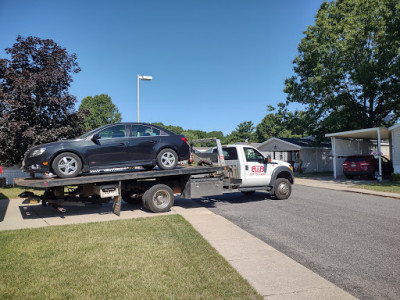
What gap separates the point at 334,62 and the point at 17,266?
24227 millimetres

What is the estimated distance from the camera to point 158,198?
8898 mm

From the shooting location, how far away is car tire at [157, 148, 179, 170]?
859cm

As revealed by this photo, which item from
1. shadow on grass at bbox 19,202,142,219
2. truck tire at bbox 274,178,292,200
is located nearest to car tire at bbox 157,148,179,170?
shadow on grass at bbox 19,202,142,219

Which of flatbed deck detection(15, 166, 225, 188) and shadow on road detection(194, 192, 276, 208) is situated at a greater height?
flatbed deck detection(15, 166, 225, 188)

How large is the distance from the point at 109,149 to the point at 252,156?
16.8 feet

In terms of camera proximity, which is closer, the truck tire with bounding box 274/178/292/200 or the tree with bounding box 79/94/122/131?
the truck tire with bounding box 274/178/292/200

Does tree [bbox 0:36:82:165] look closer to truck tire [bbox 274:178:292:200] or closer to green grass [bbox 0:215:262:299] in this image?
green grass [bbox 0:215:262:299]

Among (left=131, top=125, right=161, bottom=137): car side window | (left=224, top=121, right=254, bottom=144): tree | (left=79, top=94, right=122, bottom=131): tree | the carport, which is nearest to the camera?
(left=131, top=125, right=161, bottom=137): car side window

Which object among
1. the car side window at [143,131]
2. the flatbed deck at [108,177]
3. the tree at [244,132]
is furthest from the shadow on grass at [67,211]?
the tree at [244,132]

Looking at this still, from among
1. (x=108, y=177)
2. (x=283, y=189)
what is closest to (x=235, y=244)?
(x=108, y=177)

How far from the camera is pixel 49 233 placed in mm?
6480

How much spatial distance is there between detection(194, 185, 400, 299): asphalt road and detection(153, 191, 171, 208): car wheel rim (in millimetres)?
1603

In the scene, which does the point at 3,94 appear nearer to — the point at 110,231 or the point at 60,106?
the point at 60,106

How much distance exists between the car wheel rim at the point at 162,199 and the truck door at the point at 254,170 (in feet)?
9.37
